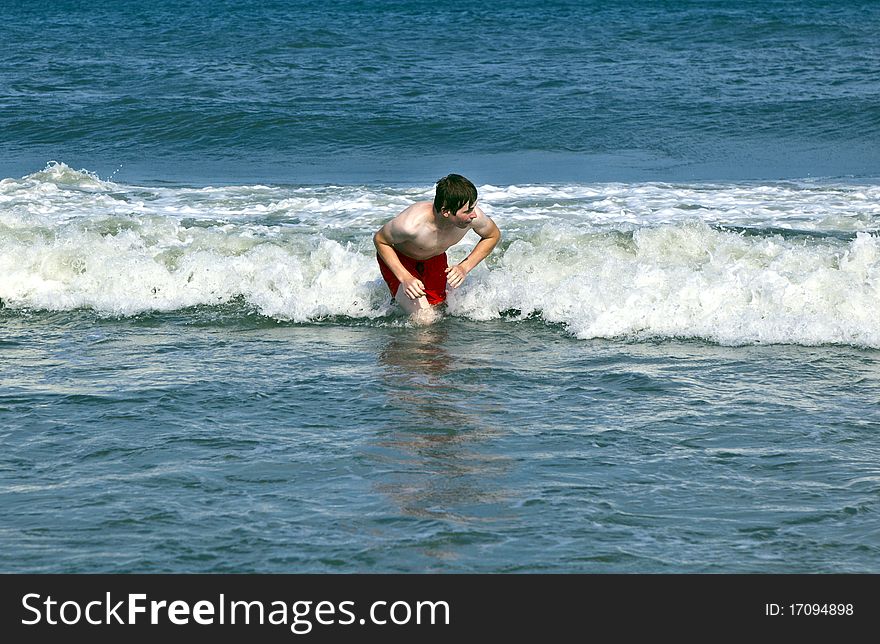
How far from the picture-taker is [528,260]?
33.1 ft

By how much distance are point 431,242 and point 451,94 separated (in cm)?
1341

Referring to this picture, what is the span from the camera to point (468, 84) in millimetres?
22062

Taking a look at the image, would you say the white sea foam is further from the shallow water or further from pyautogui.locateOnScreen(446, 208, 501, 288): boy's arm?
the shallow water

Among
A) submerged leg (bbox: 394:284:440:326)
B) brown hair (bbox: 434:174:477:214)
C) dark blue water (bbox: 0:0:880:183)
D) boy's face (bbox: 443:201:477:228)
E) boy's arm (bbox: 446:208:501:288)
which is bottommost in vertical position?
submerged leg (bbox: 394:284:440:326)

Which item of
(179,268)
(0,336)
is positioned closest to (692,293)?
(179,268)

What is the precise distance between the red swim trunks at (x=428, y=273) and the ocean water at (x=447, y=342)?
0.27 m

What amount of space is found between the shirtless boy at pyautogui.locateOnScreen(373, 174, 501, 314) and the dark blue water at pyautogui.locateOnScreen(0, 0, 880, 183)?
21.7 feet

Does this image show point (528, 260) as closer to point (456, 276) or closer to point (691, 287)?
point (691, 287)

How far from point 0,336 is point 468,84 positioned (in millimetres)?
14812

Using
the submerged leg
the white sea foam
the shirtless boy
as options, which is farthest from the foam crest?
the shirtless boy

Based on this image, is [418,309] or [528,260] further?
[528,260]

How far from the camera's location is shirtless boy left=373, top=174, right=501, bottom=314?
7859mm

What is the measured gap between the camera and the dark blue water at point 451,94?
1694 cm

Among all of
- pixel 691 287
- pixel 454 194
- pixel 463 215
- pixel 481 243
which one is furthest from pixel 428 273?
pixel 691 287
